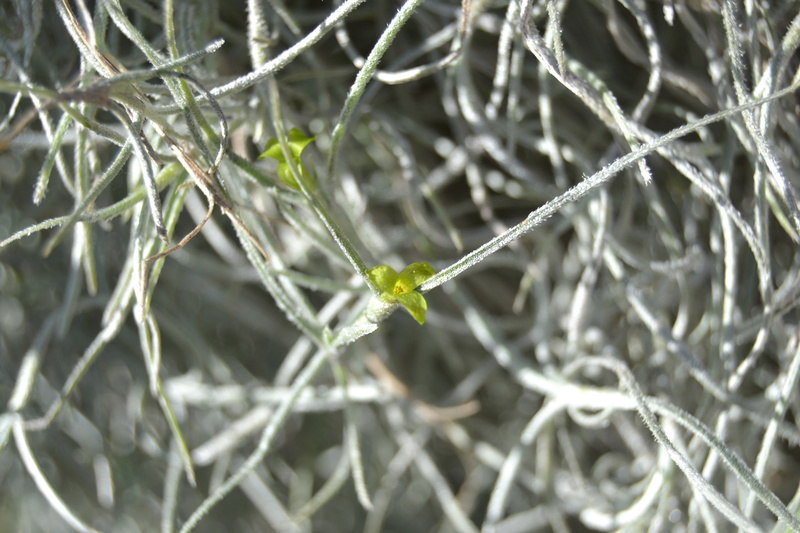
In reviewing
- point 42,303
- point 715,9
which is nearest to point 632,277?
point 715,9

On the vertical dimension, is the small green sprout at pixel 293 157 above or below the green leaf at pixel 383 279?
above

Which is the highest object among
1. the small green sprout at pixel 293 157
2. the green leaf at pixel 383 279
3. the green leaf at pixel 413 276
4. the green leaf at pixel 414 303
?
the small green sprout at pixel 293 157

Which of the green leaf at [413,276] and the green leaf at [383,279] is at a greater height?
the green leaf at [383,279]

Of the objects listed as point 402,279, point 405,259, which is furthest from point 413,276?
point 405,259

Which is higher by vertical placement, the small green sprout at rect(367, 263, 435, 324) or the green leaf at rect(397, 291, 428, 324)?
the small green sprout at rect(367, 263, 435, 324)

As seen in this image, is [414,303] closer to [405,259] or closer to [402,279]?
[402,279]

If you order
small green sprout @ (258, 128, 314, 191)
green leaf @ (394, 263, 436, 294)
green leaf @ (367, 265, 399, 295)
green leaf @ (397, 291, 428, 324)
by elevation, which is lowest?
green leaf @ (397, 291, 428, 324)
